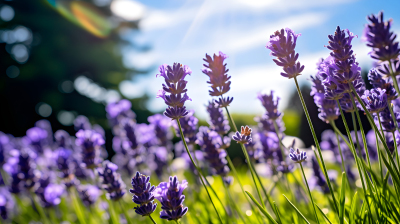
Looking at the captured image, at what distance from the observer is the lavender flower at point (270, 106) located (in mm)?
2625

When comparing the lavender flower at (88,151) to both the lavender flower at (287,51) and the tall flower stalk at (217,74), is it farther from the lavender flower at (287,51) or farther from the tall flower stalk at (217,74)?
the lavender flower at (287,51)

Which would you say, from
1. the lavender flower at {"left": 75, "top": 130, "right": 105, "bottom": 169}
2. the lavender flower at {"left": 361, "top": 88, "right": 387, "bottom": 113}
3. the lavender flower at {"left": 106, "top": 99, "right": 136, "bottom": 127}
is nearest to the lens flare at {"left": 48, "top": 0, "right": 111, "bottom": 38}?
the lavender flower at {"left": 106, "top": 99, "right": 136, "bottom": 127}

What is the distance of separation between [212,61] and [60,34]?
19.2 meters

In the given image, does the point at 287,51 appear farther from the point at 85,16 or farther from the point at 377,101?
the point at 85,16

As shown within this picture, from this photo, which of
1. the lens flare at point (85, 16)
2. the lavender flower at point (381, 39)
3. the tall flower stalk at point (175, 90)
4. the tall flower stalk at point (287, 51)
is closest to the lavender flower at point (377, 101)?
the lavender flower at point (381, 39)

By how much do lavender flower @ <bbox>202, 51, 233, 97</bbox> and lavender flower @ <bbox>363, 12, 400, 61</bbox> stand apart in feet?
2.77

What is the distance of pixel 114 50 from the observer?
1947 cm

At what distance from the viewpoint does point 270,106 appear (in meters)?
2.63

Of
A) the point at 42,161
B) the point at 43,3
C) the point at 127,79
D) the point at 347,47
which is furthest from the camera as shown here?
the point at 127,79

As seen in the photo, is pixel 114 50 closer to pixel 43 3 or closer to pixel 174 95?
pixel 43 3

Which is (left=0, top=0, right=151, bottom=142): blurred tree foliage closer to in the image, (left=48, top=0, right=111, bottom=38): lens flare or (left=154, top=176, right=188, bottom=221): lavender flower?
(left=48, top=0, right=111, bottom=38): lens flare

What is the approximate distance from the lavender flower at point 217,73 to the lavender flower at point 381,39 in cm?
84

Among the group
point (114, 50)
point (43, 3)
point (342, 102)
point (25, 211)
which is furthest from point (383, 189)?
point (43, 3)

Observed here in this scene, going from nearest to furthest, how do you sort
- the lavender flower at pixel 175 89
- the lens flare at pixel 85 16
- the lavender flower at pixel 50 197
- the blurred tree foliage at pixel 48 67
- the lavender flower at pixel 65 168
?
the lavender flower at pixel 175 89
the lavender flower at pixel 65 168
the lavender flower at pixel 50 197
the blurred tree foliage at pixel 48 67
the lens flare at pixel 85 16
